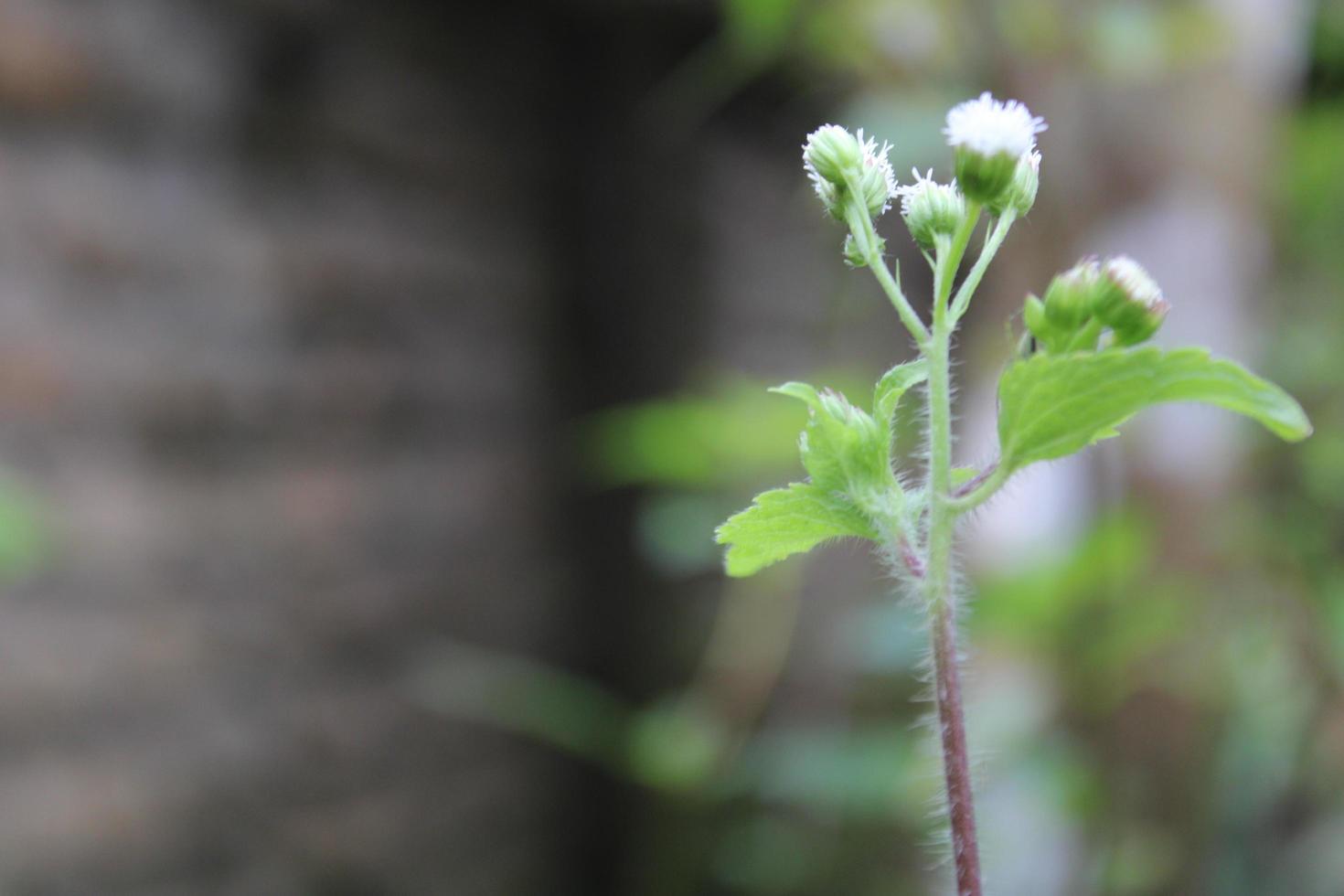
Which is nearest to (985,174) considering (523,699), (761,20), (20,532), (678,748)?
(761,20)

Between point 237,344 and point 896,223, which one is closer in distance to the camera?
point 237,344

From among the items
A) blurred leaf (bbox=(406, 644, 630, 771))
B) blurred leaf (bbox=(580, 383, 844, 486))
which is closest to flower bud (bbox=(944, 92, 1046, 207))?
blurred leaf (bbox=(580, 383, 844, 486))

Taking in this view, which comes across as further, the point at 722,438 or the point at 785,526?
→ the point at 722,438

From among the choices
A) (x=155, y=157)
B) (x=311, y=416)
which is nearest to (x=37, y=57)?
(x=155, y=157)

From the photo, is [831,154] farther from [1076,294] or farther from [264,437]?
[264,437]

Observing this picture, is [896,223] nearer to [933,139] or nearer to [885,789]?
[933,139]

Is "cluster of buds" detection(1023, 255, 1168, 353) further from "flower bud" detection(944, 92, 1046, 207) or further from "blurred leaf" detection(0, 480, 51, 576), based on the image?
"blurred leaf" detection(0, 480, 51, 576)
